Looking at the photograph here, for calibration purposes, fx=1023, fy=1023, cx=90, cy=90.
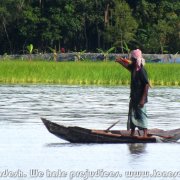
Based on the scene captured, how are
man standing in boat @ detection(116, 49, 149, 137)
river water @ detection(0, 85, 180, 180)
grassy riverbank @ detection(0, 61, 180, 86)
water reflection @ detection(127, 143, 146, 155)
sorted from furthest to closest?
→ grassy riverbank @ detection(0, 61, 180, 86)
man standing in boat @ detection(116, 49, 149, 137)
water reflection @ detection(127, 143, 146, 155)
river water @ detection(0, 85, 180, 180)

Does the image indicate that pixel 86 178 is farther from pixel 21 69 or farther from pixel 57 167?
pixel 21 69

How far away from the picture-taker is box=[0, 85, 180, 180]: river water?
15.0 m

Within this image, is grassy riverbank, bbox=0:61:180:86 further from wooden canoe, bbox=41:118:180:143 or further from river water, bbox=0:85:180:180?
wooden canoe, bbox=41:118:180:143

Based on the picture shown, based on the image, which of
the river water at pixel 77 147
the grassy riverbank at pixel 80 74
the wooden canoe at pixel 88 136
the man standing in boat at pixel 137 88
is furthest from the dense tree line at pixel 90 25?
the wooden canoe at pixel 88 136

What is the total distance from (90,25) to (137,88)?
47328mm

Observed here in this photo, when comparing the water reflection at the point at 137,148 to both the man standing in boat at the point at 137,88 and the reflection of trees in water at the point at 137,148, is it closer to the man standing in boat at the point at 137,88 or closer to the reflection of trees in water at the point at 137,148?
the reflection of trees in water at the point at 137,148

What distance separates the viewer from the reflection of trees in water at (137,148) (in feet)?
57.6

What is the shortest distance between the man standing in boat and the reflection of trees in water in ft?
1.50

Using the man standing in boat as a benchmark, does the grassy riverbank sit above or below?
below

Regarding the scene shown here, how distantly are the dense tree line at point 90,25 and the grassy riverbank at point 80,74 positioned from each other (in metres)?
19.8

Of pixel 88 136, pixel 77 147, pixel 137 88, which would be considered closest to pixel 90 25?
pixel 137 88

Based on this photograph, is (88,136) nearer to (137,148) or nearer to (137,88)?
(137,148)

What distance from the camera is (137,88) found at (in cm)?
1867

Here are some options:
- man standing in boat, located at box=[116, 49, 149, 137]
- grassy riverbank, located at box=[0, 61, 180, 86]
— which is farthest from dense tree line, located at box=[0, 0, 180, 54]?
man standing in boat, located at box=[116, 49, 149, 137]
